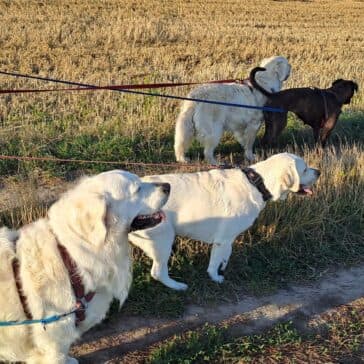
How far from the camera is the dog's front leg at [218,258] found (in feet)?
13.4

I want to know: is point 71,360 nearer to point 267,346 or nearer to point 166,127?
point 267,346

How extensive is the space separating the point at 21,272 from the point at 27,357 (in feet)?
1.87

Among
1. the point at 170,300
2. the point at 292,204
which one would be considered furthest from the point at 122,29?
the point at 170,300

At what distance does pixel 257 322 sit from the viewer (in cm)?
377

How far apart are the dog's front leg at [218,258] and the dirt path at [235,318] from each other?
283 millimetres

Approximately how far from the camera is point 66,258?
2.75 metres

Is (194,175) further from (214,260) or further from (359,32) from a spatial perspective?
(359,32)

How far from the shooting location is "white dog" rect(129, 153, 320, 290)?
3906 millimetres

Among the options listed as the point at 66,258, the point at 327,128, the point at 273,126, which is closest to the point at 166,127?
the point at 273,126

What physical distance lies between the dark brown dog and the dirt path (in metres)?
2.78

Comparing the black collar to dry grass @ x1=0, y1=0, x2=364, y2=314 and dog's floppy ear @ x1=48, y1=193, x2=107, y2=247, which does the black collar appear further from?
dog's floppy ear @ x1=48, y1=193, x2=107, y2=247

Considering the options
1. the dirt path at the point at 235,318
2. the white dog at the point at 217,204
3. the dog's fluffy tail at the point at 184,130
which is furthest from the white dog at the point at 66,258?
the dog's fluffy tail at the point at 184,130

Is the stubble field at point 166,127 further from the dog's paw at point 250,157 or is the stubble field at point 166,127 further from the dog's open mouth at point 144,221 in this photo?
the dog's open mouth at point 144,221

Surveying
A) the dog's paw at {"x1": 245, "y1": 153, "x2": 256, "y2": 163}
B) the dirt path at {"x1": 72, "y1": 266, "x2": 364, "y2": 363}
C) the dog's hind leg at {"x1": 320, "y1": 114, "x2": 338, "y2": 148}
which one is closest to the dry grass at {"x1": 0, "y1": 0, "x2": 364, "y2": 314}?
the dirt path at {"x1": 72, "y1": 266, "x2": 364, "y2": 363}
